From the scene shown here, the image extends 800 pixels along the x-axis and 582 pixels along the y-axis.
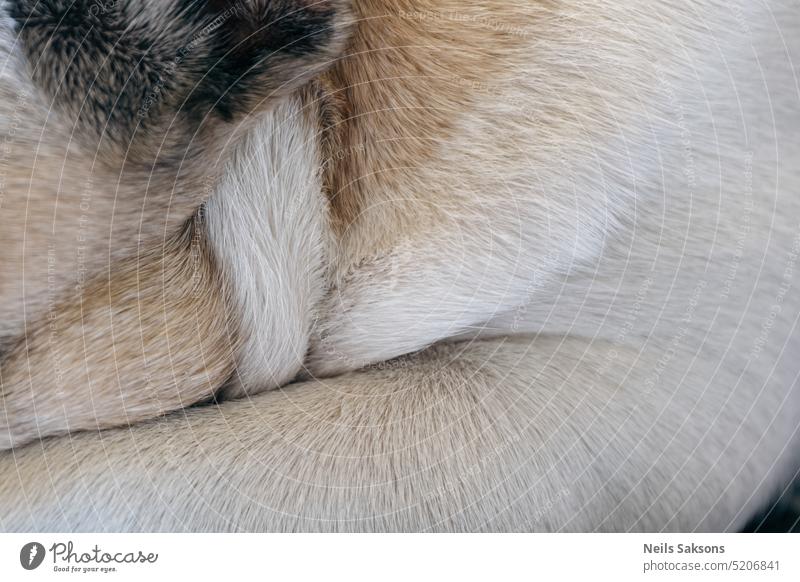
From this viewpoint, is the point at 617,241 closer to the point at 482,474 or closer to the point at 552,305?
the point at 552,305

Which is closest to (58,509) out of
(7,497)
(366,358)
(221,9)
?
(7,497)

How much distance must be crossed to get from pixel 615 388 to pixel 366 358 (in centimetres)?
17

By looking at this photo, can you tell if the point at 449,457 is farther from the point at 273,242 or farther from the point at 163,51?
the point at 163,51

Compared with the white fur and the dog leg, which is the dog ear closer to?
the white fur

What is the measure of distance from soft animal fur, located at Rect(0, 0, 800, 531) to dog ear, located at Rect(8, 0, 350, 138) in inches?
0.7

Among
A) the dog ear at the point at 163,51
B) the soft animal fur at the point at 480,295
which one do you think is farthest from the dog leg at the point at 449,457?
the dog ear at the point at 163,51

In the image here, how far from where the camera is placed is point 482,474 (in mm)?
413

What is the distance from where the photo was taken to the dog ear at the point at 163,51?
360 mm

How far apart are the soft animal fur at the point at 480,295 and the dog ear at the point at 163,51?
0.02m
